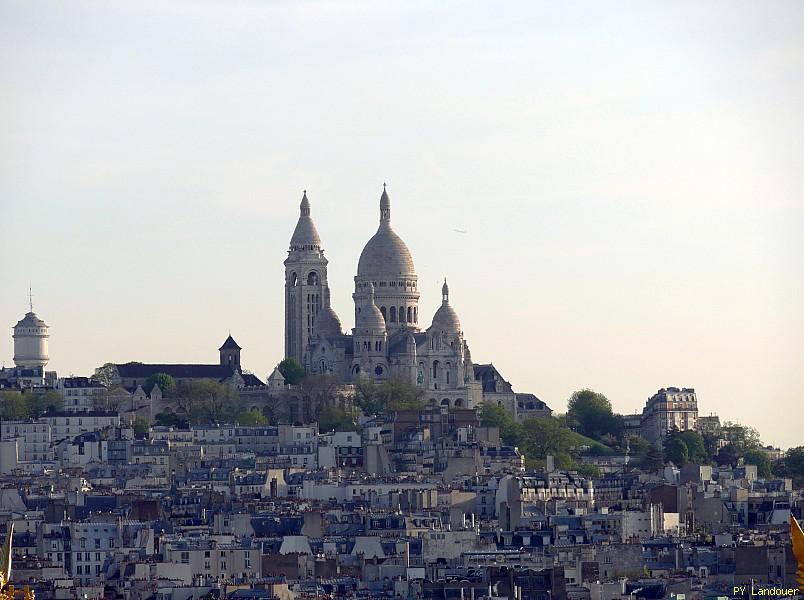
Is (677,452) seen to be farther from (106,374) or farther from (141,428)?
(106,374)

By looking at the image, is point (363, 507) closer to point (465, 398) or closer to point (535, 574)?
point (535, 574)

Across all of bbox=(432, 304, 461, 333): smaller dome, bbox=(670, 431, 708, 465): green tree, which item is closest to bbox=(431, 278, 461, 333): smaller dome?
bbox=(432, 304, 461, 333): smaller dome

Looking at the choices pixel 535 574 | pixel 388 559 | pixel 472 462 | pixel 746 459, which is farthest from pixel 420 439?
pixel 535 574

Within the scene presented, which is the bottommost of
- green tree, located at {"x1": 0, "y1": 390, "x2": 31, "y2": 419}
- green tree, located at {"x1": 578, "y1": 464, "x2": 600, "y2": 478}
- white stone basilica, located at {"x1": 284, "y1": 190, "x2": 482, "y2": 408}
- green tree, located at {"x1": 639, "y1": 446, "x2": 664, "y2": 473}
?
green tree, located at {"x1": 578, "y1": 464, "x2": 600, "y2": 478}

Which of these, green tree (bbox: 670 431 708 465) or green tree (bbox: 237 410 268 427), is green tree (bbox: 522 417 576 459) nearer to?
green tree (bbox: 670 431 708 465)

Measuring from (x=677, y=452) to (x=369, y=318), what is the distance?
27.8m

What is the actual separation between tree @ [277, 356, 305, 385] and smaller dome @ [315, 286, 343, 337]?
5388mm

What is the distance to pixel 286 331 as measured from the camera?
182 meters

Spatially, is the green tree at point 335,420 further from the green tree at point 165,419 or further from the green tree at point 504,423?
the green tree at point 165,419

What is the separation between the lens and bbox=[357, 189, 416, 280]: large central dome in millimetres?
181750

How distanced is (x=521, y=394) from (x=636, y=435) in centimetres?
901

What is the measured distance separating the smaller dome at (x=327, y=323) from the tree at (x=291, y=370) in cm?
539

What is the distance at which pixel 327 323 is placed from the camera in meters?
178

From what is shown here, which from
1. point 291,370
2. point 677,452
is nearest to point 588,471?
point 677,452
